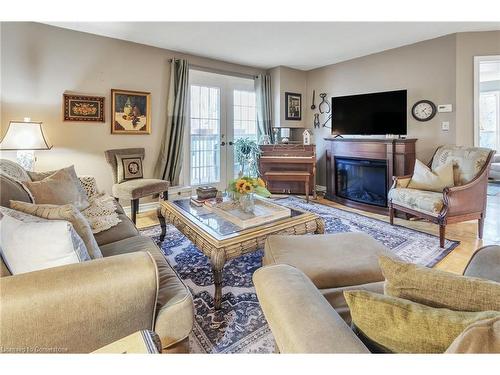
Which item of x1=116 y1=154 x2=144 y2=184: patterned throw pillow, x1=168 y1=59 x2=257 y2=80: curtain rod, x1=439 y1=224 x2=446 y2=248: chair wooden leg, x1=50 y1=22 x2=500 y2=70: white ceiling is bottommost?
x1=439 y1=224 x2=446 y2=248: chair wooden leg

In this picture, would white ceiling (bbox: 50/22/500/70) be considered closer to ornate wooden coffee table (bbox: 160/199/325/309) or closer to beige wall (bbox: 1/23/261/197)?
beige wall (bbox: 1/23/261/197)

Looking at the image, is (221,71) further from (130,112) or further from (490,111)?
(490,111)

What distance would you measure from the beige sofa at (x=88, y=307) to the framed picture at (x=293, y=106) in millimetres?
4693

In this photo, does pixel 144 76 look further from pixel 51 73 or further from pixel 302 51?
pixel 302 51

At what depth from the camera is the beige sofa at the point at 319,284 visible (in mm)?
713

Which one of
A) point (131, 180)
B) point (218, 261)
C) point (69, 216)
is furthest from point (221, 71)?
point (69, 216)

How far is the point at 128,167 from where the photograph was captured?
3.80 metres

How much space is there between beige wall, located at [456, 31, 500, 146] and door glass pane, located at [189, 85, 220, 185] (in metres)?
Result: 3.47

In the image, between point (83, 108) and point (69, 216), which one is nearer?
point (69, 216)

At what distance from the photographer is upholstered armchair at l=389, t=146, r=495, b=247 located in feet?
9.09

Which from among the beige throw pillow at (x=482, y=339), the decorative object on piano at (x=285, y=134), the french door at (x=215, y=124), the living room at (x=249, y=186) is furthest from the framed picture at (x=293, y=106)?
the beige throw pillow at (x=482, y=339)

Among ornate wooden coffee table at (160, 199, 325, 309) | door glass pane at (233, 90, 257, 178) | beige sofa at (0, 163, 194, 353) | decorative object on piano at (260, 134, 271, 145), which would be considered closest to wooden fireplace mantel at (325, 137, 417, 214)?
decorative object on piano at (260, 134, 271, 145)

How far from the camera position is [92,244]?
1283mm

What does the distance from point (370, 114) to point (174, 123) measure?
296 cm
